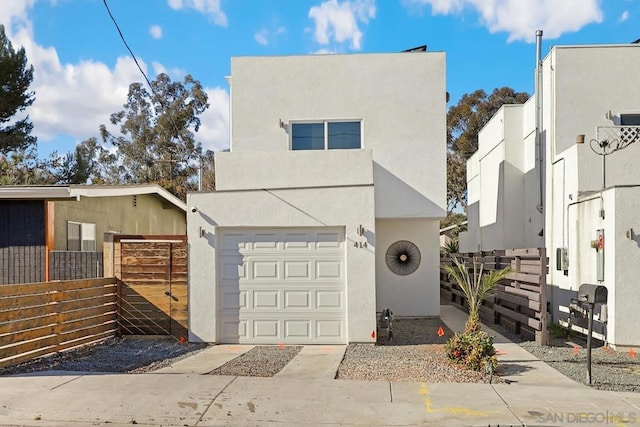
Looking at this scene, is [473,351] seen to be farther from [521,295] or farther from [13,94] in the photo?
[13,94]

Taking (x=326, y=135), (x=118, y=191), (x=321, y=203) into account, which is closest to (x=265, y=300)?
(x=321, y=203)

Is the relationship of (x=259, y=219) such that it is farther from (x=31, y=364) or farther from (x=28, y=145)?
(x=28, y=145)

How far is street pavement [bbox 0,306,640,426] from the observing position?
20.8ft

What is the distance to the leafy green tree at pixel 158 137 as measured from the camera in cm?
3569

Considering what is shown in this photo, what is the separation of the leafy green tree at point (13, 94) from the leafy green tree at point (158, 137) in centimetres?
1098

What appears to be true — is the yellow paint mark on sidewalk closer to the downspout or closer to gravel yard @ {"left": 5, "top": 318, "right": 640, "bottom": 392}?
gravel yard @ {"left": 5, "top": 318, "right": 640, "bottom": 392}

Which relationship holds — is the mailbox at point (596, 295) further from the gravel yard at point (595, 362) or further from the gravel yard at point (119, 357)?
the gravel yard at point (119, 357)

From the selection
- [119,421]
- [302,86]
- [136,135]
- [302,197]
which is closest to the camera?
[119,421]

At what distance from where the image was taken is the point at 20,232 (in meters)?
12.9

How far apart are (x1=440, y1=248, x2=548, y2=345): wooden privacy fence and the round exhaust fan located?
1.84 m

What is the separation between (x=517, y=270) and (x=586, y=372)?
3704 mm

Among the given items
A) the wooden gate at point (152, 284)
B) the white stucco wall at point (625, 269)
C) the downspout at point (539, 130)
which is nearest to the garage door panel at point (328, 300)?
the wooden gate at point (152, 284)

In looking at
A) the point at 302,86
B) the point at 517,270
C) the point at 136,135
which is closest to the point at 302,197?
the point at 302,86

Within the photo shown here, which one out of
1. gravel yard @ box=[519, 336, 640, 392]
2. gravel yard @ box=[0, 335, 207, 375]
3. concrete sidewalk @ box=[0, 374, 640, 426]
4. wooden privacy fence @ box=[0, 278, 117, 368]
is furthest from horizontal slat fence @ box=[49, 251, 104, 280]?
gravel yard @ box=[519, 336, 640, 392]
